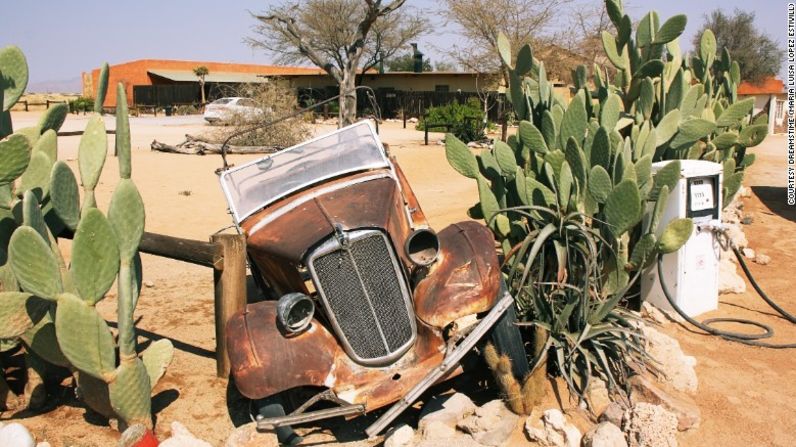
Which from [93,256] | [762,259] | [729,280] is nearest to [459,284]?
[93,256]

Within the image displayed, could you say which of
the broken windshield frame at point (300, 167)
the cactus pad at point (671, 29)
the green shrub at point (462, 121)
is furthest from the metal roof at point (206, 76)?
the broken windshield frame at point (300, 167)

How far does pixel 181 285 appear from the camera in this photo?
745 centimetres

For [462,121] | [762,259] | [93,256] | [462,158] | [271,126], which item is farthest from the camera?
[462,121]

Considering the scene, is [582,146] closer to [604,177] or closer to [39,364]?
[604,177]

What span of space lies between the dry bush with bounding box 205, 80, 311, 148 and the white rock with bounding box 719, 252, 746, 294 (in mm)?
14284

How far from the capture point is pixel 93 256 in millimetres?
3881

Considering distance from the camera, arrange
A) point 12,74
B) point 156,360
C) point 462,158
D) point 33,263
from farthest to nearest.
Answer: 1. point 462,158
2. point 12,74
3. point 156,360
4. point 33,263

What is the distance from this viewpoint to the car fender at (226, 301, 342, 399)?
395 centimetres

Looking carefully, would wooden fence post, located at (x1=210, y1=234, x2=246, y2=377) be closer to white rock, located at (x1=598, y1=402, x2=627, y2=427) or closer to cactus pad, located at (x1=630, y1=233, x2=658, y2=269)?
white rock, located at (x1=598, y1=402, x2=627, y2=427)

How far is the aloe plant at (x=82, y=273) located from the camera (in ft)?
12.6

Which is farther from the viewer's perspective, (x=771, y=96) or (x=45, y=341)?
(x=771, y=96)

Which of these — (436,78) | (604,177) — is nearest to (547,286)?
(604,177)

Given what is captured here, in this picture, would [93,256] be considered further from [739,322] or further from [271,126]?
[271,126]

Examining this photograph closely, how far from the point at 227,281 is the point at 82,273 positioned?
47.8 inches
